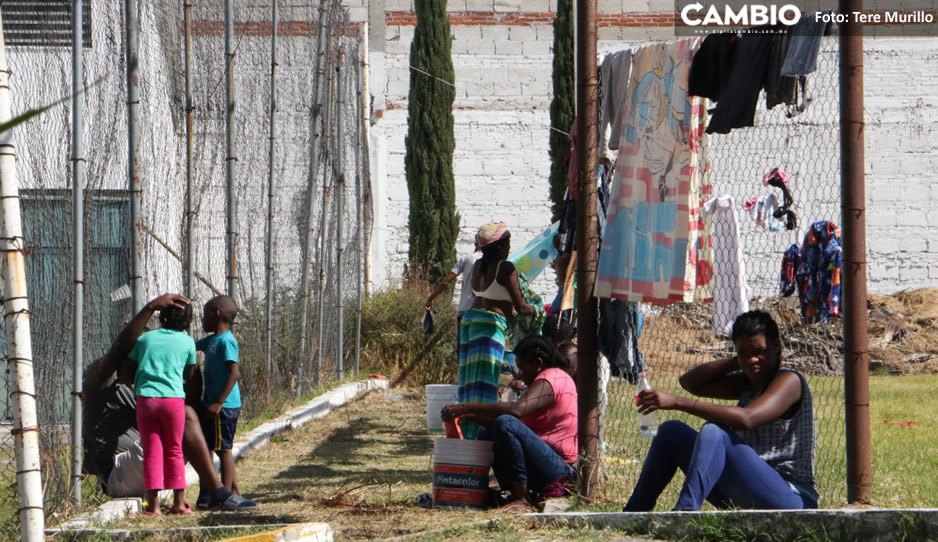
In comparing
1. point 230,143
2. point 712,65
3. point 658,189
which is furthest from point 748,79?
point 230,143

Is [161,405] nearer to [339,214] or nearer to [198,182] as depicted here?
[198,182]

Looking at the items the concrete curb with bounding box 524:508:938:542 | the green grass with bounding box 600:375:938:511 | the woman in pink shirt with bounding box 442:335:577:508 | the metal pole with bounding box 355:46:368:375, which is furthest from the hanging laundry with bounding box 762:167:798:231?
the metal pole with bounding box 355:46:368:375

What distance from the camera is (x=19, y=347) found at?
4.80 metres

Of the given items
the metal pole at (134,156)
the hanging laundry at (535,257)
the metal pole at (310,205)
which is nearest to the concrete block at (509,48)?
the metal pole at (310,205)

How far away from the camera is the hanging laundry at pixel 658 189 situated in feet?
19.8

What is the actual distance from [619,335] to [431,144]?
574 inches

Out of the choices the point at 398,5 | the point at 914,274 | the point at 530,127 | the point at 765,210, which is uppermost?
the point at 398,5

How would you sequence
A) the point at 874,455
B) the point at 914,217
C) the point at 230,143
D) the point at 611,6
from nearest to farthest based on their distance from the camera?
the point at 874,455 → the point at 230,143 → the point at 914,217 → the point at 611,6

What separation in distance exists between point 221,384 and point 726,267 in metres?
2.90

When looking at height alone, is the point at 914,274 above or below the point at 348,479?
above

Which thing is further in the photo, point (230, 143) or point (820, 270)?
point (230, 143)

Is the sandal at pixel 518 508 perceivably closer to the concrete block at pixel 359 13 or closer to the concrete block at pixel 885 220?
the concrete block at pixel 885 220

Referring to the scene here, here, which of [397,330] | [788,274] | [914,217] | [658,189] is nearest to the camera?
[658,189]

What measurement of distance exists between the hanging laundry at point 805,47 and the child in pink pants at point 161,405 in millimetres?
3341
